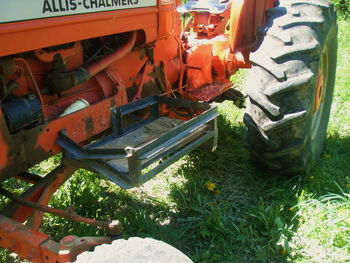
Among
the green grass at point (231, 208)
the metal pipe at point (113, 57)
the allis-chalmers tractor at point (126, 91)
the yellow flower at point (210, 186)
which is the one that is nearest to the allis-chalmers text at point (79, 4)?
the allis-chalmers tractor at point (126, 91)

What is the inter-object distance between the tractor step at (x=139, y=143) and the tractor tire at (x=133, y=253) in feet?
1.15

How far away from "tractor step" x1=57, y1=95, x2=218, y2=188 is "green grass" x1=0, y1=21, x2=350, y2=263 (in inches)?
23.2

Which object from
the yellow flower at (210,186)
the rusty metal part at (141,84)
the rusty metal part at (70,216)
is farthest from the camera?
the yellow flower at (210,186)

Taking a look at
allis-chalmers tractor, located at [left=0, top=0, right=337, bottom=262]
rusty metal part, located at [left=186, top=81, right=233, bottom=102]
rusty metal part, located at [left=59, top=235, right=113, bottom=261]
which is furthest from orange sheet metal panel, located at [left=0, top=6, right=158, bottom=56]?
rusty metal part, located at [left=59, top=235, right=113, bottom=261]

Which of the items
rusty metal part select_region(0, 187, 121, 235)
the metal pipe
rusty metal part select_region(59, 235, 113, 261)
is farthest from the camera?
the metal pipe

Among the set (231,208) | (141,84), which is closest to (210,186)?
(231,208)

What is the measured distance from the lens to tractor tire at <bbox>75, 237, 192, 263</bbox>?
166 cm

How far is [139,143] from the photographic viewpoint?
243 centimetres

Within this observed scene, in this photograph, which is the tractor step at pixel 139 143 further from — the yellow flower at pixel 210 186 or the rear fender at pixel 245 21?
the rear fender at pixel 245 21

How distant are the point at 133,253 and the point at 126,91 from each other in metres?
1.40

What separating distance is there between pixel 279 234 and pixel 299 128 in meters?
0.73

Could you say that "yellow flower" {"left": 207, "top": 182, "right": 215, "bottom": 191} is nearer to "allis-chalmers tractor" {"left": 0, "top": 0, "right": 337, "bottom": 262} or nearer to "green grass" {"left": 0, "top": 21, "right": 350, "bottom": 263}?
"green grass" {"left": 0, "top": 21, "right": 350, "bottom": 263}

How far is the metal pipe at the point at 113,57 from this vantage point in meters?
2.41

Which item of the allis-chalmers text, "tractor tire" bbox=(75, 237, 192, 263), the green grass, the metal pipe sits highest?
the allis-chalmers text
